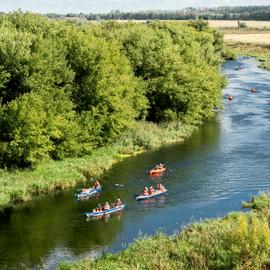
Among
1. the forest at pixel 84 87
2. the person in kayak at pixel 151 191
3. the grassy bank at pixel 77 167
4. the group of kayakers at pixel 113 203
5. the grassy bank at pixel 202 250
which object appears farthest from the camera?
the forest at pixel 84 87

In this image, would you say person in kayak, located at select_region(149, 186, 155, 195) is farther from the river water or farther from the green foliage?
the green foliage

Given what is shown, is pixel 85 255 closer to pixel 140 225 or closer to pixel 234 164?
pixel 140 225

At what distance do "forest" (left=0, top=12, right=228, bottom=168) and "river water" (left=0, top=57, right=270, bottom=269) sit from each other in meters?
4.90

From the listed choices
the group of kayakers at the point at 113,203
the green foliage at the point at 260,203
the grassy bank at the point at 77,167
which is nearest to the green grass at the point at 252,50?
the grassy bank at the point at 77,167

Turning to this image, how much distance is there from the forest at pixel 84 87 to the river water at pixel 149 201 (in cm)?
490

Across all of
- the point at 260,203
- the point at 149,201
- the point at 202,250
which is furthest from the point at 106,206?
the point at 202,250

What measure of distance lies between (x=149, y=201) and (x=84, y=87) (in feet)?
60.4

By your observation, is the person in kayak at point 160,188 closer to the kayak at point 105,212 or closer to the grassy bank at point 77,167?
the kayak at point 105,212

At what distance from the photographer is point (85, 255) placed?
34.1 metres

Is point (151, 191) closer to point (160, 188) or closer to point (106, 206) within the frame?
point (160, 188)

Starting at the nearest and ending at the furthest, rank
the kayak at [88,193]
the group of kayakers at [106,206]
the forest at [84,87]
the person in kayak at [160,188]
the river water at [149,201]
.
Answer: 1. the river water at [149,201]
2. the group of kayakers at [106,206]
3. the kayak at [88,193]
4. the person in kayak at [160,188]
5. the forest at [84,87]

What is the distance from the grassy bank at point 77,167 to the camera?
44.7 metres

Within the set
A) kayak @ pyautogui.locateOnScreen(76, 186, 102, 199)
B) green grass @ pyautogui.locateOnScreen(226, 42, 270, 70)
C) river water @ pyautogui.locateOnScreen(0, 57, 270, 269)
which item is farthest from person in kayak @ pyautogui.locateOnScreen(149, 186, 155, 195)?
→ green grass @ pyautogui.locateOnScreen(226, 42, 270, 70)

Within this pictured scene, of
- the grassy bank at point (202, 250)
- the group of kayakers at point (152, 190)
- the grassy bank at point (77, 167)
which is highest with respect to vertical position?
the grassy bank at point (202, 250)
